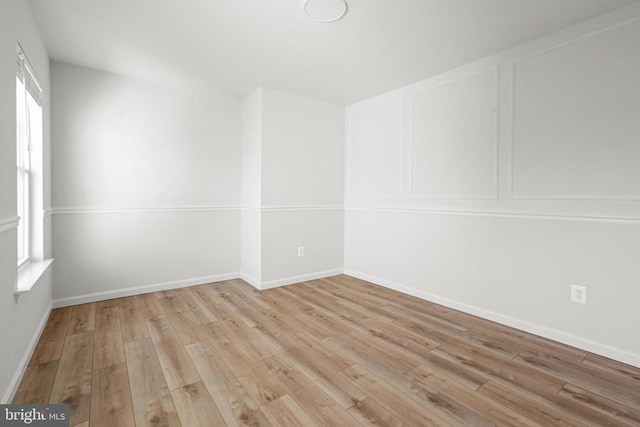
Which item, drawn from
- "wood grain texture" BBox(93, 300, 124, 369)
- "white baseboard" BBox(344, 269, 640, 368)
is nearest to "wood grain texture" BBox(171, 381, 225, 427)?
"wood grain texture" BBox(93, 300, 124, 369)

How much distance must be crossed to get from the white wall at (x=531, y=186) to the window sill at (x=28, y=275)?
122 inches

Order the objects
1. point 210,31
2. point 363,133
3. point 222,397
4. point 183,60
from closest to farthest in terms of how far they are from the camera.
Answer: point 222,397
point 210,31
point 183,60
point 363,133

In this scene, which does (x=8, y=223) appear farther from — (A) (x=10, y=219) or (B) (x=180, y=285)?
(B) (x=180, y=285)

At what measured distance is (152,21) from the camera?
2.19m

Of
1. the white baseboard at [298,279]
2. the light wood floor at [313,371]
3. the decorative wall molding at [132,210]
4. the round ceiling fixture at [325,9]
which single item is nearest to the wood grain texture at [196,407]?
the light wood floor at [313,371]

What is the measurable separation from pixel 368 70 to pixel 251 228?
2177 mm

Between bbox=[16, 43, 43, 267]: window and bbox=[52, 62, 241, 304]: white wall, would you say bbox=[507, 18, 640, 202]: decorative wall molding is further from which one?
bbox=[16, 43, 43, 267]: window

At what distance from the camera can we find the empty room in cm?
167

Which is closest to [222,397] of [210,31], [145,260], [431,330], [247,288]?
[431,330]

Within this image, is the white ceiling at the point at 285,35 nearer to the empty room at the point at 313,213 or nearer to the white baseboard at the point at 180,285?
the empty room at the point at 313,213

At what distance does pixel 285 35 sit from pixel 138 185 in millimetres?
2177

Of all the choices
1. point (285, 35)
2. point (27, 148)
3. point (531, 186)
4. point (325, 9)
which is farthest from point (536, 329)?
point (27, 148)

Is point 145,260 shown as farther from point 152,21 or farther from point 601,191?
point 601,191

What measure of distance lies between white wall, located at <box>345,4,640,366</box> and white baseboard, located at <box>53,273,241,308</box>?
2121mm
